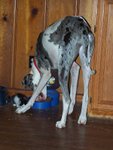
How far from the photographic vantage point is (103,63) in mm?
2943

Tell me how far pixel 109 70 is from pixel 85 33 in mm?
406

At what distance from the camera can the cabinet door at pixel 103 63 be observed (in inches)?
113

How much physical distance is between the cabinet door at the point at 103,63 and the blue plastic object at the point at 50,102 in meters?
0.49

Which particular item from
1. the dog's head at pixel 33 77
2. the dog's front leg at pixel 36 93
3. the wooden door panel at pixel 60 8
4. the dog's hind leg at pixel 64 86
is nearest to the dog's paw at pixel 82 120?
the dog's hind leg at pixel 64 86

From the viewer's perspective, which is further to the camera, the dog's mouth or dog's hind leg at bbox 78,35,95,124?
the dog's mouth

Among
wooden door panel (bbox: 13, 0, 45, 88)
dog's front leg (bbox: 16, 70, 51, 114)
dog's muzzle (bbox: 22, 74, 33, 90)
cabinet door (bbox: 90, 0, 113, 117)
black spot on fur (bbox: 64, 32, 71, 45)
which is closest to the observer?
black spot on fur (bbox: 64, 32, 71, 45)

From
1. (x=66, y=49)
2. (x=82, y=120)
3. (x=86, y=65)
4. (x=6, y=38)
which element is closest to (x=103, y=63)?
(x=86, y=65)

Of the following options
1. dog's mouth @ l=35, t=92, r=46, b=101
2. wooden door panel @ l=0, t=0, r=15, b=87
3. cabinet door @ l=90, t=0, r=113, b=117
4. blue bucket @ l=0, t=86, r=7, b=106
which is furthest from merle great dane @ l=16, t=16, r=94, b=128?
wooden door panel @ l=0, t=0, r=15, b=87

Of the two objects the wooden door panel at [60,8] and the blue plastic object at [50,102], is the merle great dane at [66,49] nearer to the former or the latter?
the blue plastic object at [50,102]

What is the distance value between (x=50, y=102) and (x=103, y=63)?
2.40ft

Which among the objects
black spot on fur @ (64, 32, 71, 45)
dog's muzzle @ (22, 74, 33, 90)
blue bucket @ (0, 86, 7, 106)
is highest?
black spot on fur @ (64, 32, 71, 45)

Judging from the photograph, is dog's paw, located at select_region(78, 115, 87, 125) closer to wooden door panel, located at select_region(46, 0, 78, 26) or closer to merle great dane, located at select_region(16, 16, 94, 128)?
merle great dane, located at select_region(16, 16, 94, 128)

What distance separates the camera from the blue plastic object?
3305mm

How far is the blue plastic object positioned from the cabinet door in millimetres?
491
